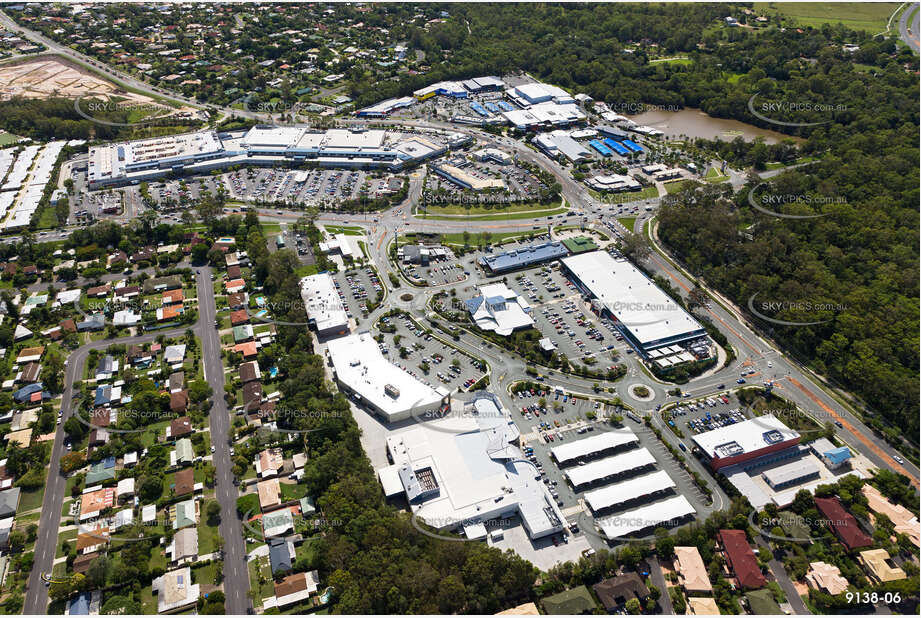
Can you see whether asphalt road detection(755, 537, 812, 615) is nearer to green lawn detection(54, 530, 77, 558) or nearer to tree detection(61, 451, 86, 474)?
green lawn detection(54, 530, 77, 558)

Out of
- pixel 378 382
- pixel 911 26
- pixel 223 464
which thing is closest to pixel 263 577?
pixel 223 464

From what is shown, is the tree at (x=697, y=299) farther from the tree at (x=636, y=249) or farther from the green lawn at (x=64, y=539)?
the green lawn at (x=64, y=539)

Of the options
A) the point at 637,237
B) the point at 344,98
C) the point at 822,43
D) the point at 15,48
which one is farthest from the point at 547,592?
the point at 15,48

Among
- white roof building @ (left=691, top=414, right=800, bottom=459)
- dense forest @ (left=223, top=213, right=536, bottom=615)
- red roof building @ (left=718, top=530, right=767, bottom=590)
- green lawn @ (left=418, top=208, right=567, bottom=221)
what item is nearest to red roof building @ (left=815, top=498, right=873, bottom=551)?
white roof building @ (left=691, top=414, right=800, bottom=459)

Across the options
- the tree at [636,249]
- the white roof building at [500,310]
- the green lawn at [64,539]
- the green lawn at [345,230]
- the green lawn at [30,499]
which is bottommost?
the green lawn at [30,499]

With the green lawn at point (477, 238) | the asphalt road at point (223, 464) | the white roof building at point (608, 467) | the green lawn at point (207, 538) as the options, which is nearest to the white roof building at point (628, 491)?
the white roof building at point (608, 467)
